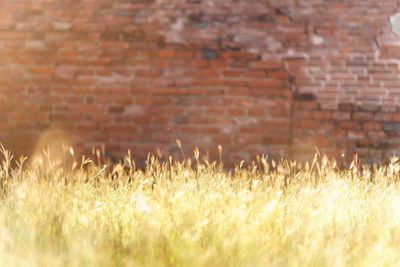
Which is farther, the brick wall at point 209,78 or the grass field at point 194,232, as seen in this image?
the brick wall at point 209,78

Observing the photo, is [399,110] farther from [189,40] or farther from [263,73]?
[189,40]

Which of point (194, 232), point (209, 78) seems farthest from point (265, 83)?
point (194, 232)

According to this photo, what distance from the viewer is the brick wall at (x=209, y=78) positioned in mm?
4070

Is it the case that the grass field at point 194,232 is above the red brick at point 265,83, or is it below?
below

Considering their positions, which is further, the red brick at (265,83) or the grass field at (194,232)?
the red brick at (265,83)

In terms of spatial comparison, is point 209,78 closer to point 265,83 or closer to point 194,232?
point 265,83

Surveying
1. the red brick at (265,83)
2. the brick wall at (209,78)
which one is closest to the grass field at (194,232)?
the brick wall at (209,78)

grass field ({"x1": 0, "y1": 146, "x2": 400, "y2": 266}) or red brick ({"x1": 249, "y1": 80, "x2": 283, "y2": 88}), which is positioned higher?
red brick ({"x1": 249, "y1": 80, "x2": 283, "y2": 88})

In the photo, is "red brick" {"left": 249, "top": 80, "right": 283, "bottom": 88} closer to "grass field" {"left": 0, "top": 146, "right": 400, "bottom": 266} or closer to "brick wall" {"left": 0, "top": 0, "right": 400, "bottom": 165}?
"brick wall" {"left": 0, "top": 0, "right": 400, "bottom": 165}

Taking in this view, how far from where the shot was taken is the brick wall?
4070 mm

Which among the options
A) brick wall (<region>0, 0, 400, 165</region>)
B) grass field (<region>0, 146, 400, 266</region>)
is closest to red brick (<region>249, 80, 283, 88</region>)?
brick wall (<region>0, 0, 400, 165</region>)

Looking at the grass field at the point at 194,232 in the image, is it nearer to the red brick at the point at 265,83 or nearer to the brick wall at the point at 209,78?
the brick wall at the point at 209,78

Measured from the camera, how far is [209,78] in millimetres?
4094

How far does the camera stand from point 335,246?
1.94 meters
